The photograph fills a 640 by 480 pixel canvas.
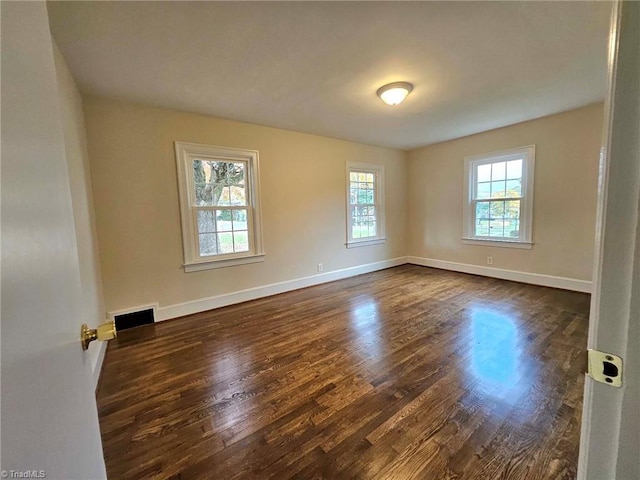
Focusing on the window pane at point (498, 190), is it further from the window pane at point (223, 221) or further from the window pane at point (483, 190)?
the window pane at point (223, 221)

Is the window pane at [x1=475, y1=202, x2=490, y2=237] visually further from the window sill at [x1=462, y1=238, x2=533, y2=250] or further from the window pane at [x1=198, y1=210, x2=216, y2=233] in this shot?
the window pane at [x1=198, y1=210, x2=216, y2=233]

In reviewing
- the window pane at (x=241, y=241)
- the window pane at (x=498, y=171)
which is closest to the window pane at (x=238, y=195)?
the window pane at (x=241, y=241)

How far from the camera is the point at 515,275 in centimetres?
443

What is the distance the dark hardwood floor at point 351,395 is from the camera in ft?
4.48

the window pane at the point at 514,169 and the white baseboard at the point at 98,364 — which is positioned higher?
the window pane at the point at 514,169

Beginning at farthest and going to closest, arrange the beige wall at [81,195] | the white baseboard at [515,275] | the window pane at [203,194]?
the white baseboard at [515,275] < the window pane at [203,194] < the beige wall at [81,195]

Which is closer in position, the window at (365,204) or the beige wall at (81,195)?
the beige wall at (81,195)

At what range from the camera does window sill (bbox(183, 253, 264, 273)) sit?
343cm

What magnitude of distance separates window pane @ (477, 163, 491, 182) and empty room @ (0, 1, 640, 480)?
2 cm

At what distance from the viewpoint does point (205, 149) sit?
3434 millimetres

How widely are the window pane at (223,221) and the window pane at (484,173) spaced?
4.27 m

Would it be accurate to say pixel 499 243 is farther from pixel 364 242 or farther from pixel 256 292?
pixel 256 292

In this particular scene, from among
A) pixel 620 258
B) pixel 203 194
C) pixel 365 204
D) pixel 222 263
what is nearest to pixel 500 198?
pixel 365 204

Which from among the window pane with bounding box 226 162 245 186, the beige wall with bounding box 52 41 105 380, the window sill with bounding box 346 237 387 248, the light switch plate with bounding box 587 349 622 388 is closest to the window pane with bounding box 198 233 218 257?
the window pane with bounding box 226 162 245 186
